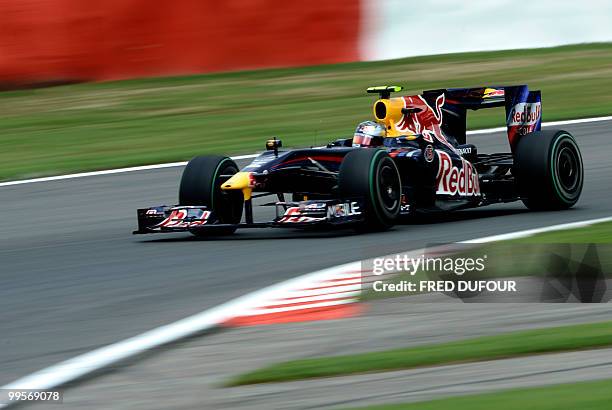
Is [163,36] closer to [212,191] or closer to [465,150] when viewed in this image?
[465,150]

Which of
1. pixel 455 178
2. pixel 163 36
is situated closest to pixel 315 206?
pixel 455 178

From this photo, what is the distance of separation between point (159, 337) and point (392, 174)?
3.99m

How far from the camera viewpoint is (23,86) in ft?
65.9

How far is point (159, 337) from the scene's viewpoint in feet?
21.7

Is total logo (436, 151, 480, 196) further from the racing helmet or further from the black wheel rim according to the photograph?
the black wheel rim

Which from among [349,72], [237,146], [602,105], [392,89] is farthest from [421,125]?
[349,72]

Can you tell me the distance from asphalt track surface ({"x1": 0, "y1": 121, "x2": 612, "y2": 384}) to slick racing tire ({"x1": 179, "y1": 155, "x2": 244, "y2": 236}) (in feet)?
0.75

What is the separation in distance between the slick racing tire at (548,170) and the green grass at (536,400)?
5933 millimetres

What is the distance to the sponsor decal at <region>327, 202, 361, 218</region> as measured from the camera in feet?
32.2

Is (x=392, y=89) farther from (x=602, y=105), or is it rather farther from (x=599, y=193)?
(x=602, y=105)

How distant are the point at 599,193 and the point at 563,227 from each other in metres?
2.78

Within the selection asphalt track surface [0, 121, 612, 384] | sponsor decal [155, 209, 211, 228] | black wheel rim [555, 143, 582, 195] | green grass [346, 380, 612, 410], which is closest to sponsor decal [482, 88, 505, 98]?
black wheel rim [555, 143, 582, 195]

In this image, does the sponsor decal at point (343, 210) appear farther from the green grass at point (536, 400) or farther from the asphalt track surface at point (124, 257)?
the green grass at point (536, 400)

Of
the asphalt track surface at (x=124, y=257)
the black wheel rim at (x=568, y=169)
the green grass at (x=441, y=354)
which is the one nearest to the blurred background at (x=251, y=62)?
the asphalt track surface at (x=124, y=257)
